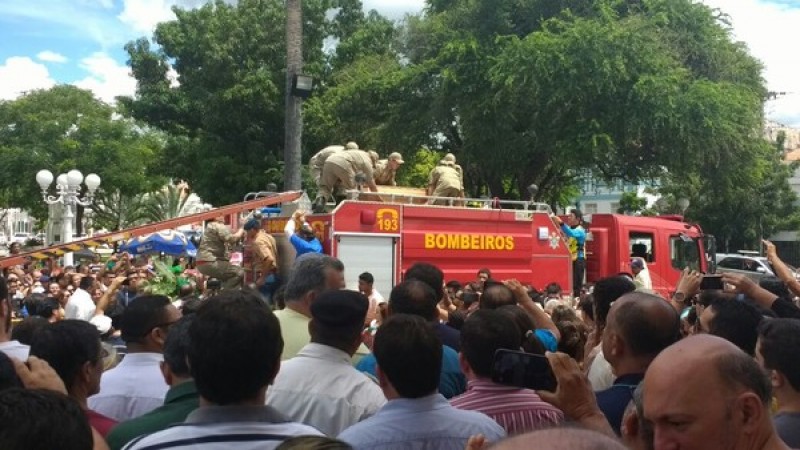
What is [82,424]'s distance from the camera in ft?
6.81

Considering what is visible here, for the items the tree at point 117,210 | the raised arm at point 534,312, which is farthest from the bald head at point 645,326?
the tree at point 117,210

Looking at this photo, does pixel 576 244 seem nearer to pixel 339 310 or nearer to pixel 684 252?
pixel 684 252

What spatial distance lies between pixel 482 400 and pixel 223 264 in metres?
9.04

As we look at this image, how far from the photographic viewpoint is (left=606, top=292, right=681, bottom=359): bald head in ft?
11.6

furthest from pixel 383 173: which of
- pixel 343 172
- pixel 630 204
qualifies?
pixel 630 204

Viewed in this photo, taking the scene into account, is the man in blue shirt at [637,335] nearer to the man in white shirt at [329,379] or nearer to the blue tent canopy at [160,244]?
the man in white shirt at [329,379]

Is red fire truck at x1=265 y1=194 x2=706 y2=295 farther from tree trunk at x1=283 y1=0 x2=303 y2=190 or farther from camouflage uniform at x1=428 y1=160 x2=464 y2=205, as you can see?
tree trunk at x1=283 y1=0 x2=303 y2=190

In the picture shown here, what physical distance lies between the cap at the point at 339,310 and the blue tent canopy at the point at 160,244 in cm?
1726

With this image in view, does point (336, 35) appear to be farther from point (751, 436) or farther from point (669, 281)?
point (751, 436)

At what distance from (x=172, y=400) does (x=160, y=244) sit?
18772 millimetres

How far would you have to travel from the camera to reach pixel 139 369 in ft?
13.7

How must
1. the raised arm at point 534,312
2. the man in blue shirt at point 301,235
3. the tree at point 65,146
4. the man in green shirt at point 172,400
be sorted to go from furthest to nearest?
the tree at point 65,146, the man in blue shirt at point 301,235, the raised arm at point 534,312, the man in green shirt at point 172,400

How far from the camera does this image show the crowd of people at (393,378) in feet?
7.11

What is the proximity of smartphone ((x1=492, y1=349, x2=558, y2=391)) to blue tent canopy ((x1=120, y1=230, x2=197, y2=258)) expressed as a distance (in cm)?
1831
